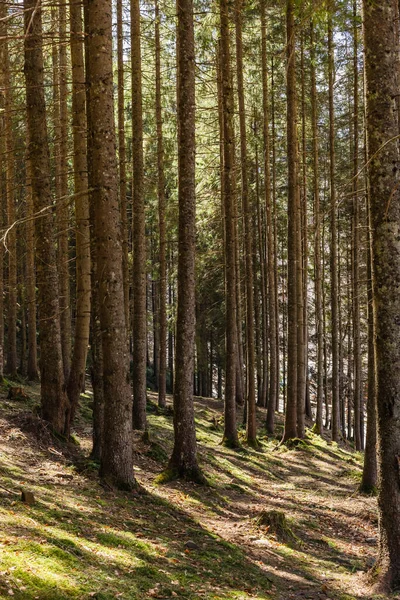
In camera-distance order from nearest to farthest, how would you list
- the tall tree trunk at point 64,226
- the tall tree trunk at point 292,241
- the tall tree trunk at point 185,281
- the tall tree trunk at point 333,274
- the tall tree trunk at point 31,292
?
the tall tree trunk at point 185,281 < the tall tree trunk at point 64,226 < the tall tree trunk at point 292,241 < the tall tree trunk at point 31,292 < the tall tree trunk at point 333,274

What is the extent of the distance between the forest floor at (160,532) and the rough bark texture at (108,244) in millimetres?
630

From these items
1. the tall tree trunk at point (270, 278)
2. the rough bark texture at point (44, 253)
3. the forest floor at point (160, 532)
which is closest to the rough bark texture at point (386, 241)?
the forest floor at point (160, 532)

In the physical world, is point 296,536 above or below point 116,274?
below

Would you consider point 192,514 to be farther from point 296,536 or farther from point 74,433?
point 74,433

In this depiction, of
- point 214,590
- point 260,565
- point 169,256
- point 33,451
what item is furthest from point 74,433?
point 169,256

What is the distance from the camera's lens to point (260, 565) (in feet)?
23.7

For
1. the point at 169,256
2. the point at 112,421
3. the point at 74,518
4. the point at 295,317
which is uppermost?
the point at 169,256

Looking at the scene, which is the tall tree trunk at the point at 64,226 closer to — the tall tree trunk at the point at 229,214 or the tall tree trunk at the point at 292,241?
the tall tree trunk at the point at 229,214

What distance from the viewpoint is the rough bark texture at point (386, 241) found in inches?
248

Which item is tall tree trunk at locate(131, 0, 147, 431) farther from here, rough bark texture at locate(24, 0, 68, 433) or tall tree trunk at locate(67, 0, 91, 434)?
rough bark texture at locate(24, 0, 68, 433)

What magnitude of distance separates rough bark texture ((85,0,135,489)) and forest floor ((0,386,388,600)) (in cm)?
63

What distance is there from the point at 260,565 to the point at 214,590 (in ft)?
5.02

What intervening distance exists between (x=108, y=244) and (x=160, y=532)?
3.95m

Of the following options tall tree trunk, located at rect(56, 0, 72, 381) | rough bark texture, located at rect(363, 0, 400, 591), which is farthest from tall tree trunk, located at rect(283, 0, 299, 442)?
rough bark texture, located at rect(363, 0, 400, 591)
